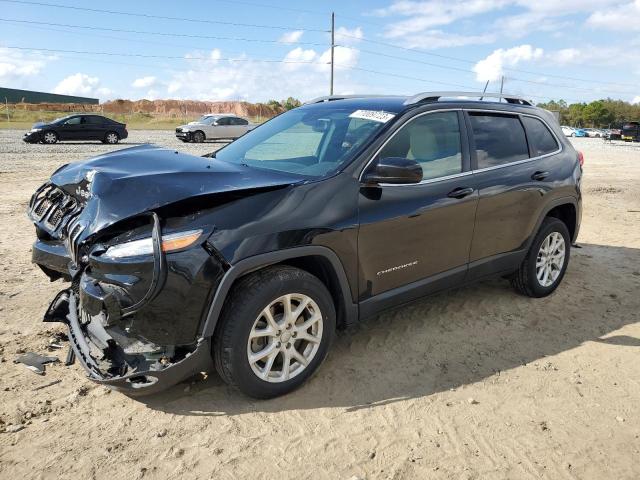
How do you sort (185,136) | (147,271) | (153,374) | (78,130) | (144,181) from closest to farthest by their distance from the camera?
(147,271) < (153,374) < (144,181) < (78,130) < (185,136)

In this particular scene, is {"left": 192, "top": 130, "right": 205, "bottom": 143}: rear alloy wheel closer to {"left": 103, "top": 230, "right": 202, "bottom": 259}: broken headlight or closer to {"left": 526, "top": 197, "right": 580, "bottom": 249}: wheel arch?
{"left": 526, "top": 197, "right": 580, "bottom": 249}: wheel arch

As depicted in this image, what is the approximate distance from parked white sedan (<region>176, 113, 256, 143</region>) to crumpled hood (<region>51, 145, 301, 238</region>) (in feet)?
74.8

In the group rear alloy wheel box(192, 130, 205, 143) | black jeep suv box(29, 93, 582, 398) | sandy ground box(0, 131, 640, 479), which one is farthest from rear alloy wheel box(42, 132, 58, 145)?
black jeep suv box(29, 93, 582, 398)

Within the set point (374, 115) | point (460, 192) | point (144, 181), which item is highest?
point (374, 115)

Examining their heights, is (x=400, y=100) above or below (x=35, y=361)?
above

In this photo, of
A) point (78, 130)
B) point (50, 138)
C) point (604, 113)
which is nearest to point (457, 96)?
point (50, 138)

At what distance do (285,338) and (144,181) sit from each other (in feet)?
4.02

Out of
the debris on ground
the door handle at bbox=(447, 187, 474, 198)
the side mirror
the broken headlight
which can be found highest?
the side mirror

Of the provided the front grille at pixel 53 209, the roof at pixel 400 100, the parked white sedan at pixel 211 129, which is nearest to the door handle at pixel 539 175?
the roof at pixel 400 100

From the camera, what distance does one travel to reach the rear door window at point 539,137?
15.6 feet

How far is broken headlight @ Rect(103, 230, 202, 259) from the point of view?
267cm

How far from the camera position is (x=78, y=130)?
75.8 feet

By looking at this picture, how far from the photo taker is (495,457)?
2709mm

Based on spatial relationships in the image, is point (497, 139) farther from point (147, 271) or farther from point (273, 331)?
point (147, 271)
